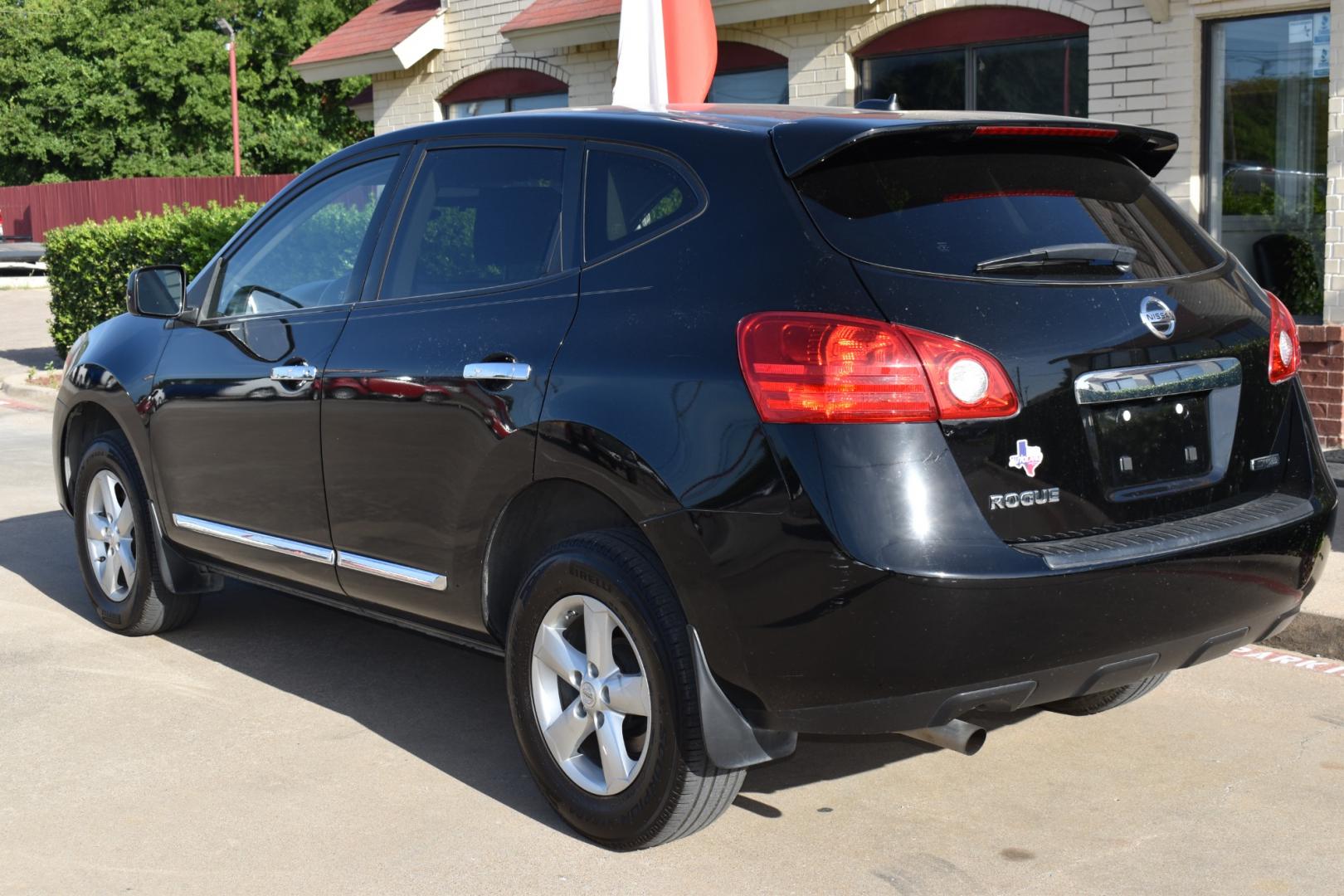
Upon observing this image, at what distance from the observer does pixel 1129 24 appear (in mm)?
11305

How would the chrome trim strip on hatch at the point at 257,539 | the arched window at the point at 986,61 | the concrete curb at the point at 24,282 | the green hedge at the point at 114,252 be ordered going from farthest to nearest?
the concrete curb at the point at 24,282, the green hedge at the point at 114,252, the arched window at the point at 986,61, the chrome trim strip on hatch at the point at 257,539

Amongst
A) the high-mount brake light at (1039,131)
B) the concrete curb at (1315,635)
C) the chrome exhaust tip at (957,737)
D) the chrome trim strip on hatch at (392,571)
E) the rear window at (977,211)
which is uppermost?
the high-mount brake light at (1039,131)

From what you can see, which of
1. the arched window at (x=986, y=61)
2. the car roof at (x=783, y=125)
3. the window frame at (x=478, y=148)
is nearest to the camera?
the car roof at (x=783, y=125)

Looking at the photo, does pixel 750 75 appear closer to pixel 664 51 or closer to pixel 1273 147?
pixel 1273 147

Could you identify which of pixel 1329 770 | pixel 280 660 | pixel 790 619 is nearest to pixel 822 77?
pixel 280 660

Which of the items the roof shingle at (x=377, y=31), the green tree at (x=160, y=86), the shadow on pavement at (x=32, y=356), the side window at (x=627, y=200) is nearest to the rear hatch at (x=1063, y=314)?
the side window at (x=627, y=200)

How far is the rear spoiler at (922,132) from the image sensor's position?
3.78 meters

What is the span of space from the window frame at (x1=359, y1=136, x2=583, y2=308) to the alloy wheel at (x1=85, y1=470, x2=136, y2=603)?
178cm

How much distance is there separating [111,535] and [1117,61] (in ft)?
26.1

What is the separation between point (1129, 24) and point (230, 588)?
7.48m

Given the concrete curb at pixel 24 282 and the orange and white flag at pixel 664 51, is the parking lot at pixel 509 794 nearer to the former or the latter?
the orange and white flag at pixel 664 51

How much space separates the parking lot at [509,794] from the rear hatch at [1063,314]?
891mm

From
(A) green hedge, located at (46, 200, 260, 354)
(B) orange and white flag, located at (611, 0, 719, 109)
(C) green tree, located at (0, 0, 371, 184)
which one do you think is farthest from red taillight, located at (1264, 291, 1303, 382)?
(C) green tree, located at (0, 0, 371, 184)

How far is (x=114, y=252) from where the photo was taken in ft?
51.9
